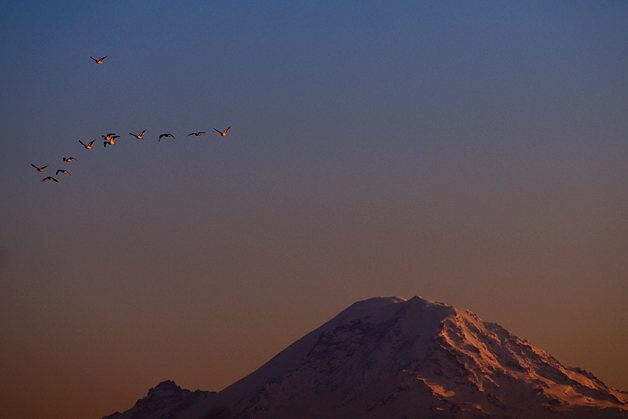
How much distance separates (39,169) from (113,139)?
41.6ft

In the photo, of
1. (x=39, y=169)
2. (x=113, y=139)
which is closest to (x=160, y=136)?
(x=113, y=139)

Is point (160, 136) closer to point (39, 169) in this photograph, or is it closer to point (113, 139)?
point (113, 139)

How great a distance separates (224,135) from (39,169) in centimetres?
2875

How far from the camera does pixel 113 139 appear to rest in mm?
165250

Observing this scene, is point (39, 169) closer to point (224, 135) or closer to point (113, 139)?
point (113, 139)

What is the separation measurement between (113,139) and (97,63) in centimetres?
1156

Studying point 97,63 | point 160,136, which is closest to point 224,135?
point 160,136

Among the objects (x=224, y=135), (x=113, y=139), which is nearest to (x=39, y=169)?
(x=113, y=139)

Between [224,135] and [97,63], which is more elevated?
[97,63]

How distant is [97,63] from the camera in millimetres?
161750

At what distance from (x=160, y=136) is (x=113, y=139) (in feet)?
23.4

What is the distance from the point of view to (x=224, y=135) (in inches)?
6506

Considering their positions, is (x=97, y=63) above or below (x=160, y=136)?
above

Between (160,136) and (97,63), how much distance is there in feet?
47.6
